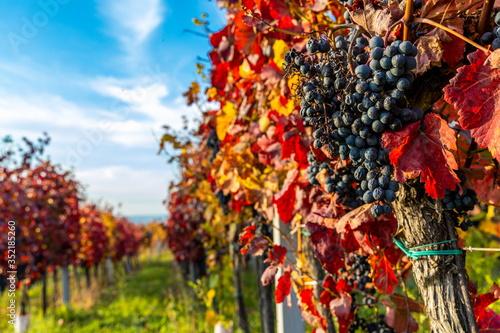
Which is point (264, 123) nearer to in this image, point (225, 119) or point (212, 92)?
point (225, 119)

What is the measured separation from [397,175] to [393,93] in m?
0.23

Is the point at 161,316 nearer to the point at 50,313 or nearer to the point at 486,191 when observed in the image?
the point at 50,313

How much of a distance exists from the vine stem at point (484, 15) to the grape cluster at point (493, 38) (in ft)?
0.09

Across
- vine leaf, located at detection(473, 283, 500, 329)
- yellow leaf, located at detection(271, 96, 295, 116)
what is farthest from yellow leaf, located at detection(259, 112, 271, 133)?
vine leaf, located at detection(473, 283, 500, 329)

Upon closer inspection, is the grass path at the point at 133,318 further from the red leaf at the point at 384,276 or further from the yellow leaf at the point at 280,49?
the yellow leaf at the point at 280,49

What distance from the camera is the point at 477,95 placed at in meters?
0.86

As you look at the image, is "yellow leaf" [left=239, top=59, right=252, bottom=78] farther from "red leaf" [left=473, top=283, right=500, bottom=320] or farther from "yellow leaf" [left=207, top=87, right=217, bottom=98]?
"red leaf" [left=473, top=283, right=500, bottom=320]

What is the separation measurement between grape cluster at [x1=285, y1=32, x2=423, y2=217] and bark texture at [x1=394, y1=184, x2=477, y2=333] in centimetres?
11

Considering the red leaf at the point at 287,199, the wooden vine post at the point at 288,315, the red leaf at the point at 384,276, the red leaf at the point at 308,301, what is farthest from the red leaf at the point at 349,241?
the wooden vine post at the point at 288,315

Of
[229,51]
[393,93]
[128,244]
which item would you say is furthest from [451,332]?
[128,244]

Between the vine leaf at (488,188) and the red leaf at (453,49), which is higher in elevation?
the red leaf at (453,49)

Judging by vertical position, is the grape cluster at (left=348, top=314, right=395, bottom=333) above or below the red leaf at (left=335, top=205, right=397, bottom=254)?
below

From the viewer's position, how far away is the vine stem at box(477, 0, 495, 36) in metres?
0.89

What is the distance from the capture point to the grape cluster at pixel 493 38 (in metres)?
0.85
